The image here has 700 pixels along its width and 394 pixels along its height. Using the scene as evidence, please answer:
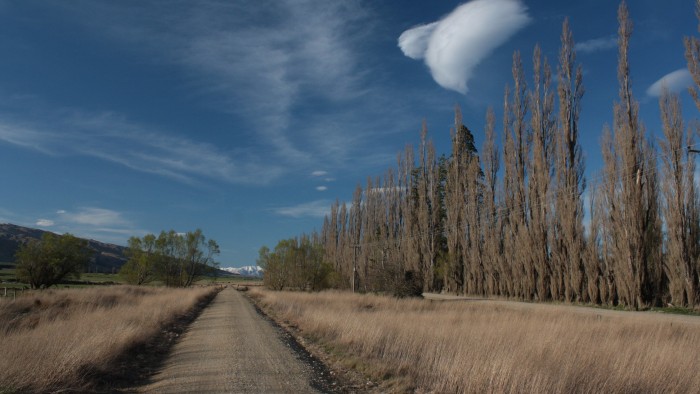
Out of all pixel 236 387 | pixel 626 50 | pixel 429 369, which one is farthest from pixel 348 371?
pixel 626 50

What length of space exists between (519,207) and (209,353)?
26084 mm

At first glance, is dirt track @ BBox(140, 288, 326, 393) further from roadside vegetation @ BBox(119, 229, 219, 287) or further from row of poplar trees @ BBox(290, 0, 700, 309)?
roadside vegetation @ BBox(119, 229, 219, 287)

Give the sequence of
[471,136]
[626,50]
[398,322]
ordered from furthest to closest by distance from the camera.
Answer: [471,136] → [626,50] → [398,322]

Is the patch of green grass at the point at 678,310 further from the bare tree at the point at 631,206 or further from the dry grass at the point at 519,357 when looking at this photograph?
the dry grass at the point at 519,357

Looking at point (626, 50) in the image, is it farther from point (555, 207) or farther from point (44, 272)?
point (44, 272)

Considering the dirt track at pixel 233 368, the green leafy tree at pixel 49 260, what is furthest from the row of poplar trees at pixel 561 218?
the green leafy tree at pixel 49 260

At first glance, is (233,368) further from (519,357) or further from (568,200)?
(568,200)

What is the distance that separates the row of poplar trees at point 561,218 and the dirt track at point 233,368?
18.3 m

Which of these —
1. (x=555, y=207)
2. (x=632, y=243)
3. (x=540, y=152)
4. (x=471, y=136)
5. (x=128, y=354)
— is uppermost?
(x=471, y=136)

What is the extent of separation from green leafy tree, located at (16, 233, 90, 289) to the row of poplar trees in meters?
28.0

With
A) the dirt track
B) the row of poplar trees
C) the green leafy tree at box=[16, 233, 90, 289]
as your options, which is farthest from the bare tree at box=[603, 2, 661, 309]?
the green leafy tree at box=[16, 233, 90, 289]

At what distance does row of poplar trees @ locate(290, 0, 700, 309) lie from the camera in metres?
20.0

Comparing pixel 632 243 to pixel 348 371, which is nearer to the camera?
pixel 348 371

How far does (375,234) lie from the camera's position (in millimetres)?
57188
